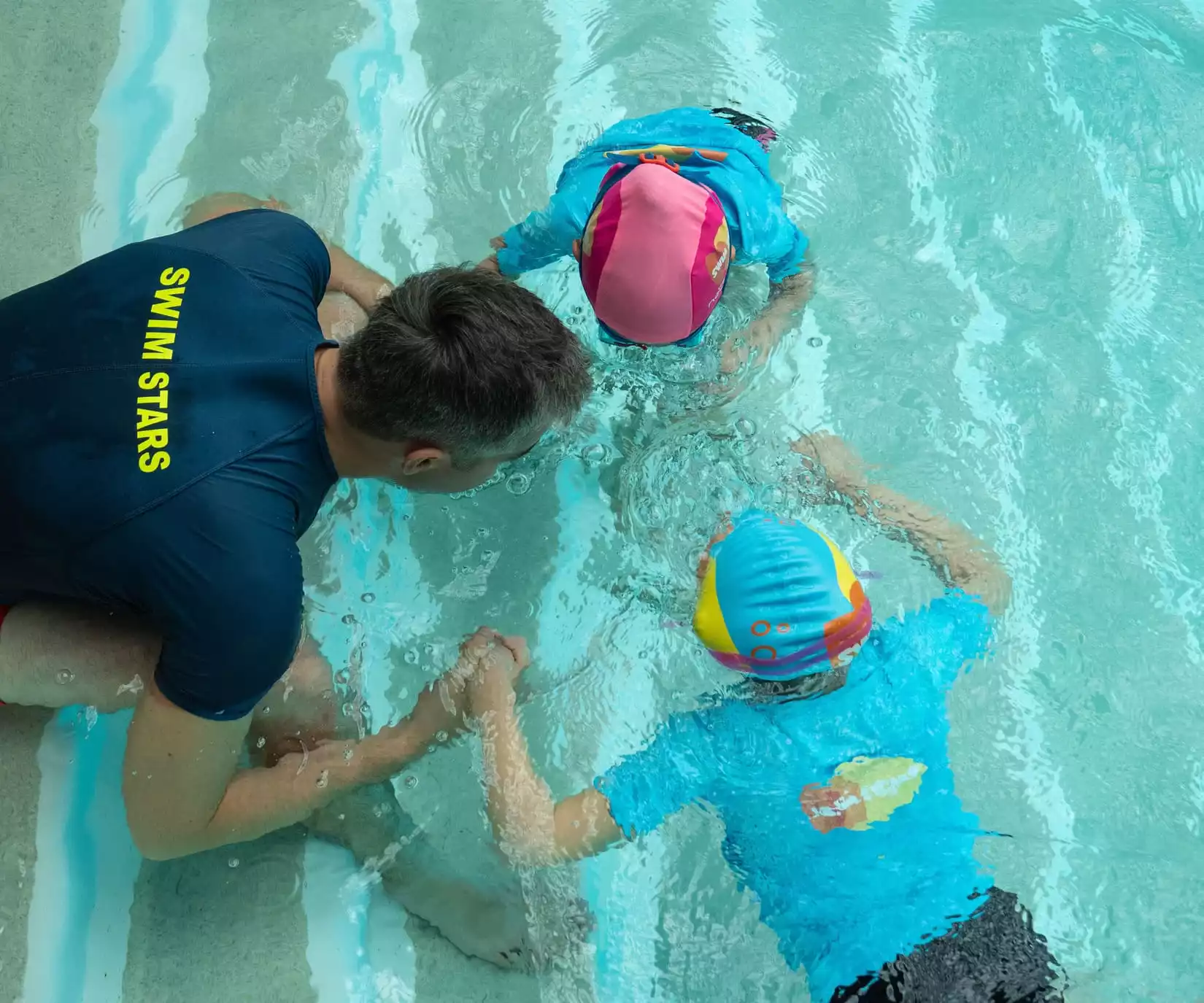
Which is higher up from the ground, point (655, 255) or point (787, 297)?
point (655, 255)

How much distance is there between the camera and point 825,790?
191 centimetres

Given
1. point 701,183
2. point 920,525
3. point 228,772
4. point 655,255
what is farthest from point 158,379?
point 920,525

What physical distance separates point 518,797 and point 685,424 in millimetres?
1155

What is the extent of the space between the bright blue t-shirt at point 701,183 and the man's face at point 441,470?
797 mm

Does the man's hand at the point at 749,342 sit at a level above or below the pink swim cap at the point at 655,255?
below

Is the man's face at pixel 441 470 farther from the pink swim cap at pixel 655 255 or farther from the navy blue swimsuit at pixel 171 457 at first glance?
the pink swim cap at pixel 655 255

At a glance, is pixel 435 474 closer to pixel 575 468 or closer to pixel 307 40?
pixel 575 468

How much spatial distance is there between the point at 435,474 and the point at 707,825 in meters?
1.08

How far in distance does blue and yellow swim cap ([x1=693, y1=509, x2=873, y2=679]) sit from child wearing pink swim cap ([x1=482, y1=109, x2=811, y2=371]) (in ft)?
1.91

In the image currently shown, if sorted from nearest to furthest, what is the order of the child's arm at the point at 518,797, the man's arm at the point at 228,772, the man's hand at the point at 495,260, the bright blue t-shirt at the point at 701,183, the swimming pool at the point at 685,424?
the man's arm at the point at 228,772, the child's arm at the point at 518,797, the swimming pool at the point at 685,424, the bright blue t-shirt at the point at 701,183, the man's hand at the point at 495,260

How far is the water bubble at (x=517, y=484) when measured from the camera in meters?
2.75

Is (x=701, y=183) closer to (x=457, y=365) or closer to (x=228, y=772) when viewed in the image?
(x=457, y=365)

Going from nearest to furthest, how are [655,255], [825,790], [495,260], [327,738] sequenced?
[825,790] < [655,255] < [327,738] < [495,260]

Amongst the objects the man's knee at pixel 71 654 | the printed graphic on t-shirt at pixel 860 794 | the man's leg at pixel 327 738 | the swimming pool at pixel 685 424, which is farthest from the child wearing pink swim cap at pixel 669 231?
the man's knee at pixel 71 654
